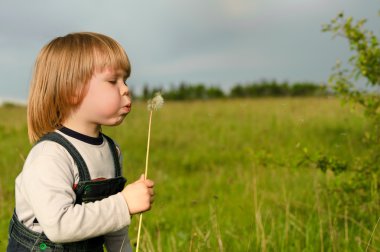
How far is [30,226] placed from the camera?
8.05 feet

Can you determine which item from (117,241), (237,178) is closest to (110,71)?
(117,241)

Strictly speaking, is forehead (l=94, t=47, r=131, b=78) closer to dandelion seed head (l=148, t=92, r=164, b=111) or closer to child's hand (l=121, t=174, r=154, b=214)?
Result: dandelion seed head (l=148, t=92, r=164, b=111)

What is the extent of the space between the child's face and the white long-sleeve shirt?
0.18m

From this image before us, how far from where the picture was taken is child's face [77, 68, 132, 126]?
7.75 ft

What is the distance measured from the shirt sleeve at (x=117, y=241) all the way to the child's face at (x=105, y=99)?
0.73 metres

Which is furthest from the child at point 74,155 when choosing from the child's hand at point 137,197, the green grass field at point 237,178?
the green grass field at point 237,178

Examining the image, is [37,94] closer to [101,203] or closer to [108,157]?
[108,157]

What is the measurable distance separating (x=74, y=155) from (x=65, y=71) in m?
0.41

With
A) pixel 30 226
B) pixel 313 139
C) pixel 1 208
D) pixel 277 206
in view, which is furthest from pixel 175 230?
pixel 313 139

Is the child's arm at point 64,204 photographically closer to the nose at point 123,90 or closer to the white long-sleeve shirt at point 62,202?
the white long-sleeve shirt at point 62,202

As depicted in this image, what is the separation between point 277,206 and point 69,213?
363cm

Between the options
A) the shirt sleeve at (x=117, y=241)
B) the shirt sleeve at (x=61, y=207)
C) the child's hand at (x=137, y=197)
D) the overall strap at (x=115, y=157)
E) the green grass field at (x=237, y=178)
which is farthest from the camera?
the green grass field at (x=237, y=178)

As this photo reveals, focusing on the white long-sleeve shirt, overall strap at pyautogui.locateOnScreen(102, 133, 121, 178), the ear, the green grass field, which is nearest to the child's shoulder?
the white long-sleeve shirt

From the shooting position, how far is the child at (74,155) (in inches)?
85.8
